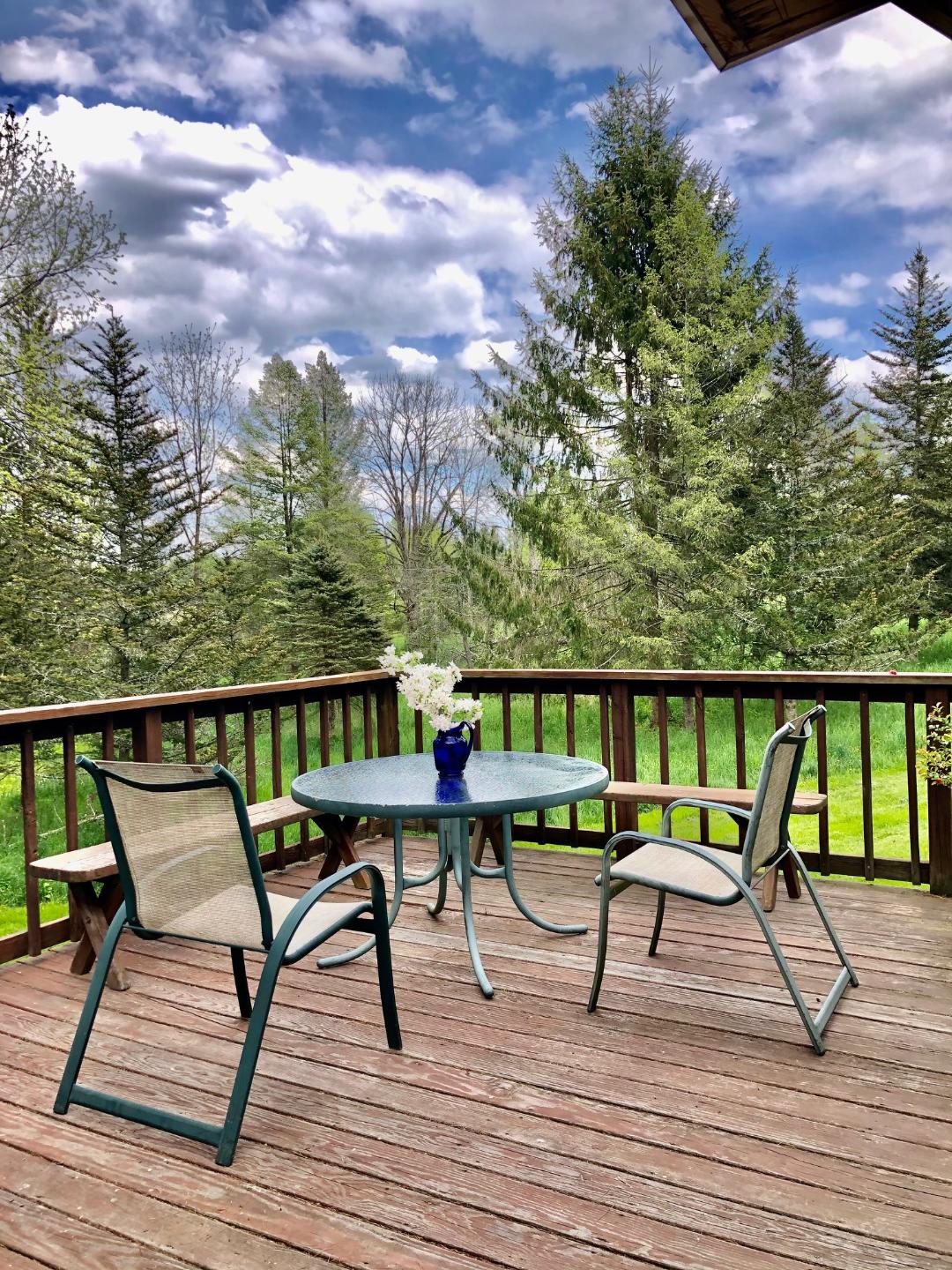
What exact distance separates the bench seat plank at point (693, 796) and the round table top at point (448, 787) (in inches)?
18.9

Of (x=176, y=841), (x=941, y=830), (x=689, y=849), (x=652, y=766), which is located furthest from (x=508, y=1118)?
(x=652, y=766)

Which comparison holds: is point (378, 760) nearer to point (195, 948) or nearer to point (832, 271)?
point (195, 948)

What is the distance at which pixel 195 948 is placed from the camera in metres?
3.28

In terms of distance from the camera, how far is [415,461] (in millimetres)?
16016

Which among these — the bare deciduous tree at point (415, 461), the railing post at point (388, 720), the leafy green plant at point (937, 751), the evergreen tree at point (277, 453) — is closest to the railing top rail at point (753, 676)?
the leafy green plant at point (937, 751)

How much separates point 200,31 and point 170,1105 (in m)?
14.5

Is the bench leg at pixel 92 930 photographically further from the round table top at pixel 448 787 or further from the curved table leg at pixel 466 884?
the curved table leg at pixel 466 884

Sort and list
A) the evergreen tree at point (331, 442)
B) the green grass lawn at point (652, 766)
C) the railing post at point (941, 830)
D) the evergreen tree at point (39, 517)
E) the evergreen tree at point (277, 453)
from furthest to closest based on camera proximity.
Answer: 1. the evergreen tree at point (331, 442)
2. the evergreen tree at point (277, 453)
3. the evergreen tree at point (39, 517)
4. the green grass lawn at point (652, 766)
5. the railing post at point (941, 830)

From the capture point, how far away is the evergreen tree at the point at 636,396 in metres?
11.1

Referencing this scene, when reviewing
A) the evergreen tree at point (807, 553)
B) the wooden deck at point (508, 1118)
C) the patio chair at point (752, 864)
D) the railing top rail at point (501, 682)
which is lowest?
the wooden deck at point (508, 1118)

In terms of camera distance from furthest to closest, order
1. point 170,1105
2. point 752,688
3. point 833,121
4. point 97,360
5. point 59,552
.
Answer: point 833,121 < point 97,360 < point 59,552 < point 752,688 < point 170,1105

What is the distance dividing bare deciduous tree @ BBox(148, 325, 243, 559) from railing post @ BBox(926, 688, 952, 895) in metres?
11.5

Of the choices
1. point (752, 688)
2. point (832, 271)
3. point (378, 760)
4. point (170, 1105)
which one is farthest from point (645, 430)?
point (170, 1105)

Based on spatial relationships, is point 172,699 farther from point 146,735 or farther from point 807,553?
point 807,553
